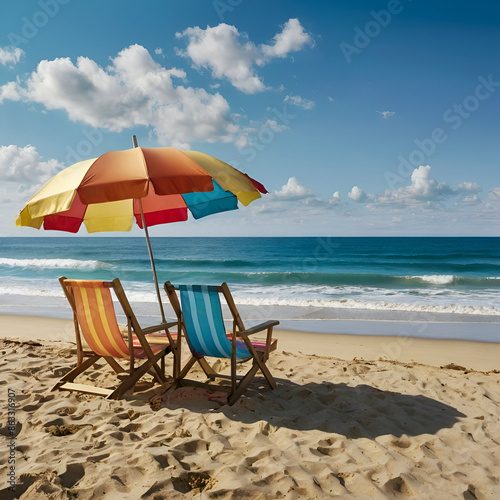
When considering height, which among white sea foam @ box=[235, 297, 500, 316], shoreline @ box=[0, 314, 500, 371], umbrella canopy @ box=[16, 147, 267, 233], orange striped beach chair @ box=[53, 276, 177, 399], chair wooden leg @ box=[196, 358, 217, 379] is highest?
umbrella canopy @ box=[16, 147, 267, 233]

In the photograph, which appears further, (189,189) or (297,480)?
(189,189)

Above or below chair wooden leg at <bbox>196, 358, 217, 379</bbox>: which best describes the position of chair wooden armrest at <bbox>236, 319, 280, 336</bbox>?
above

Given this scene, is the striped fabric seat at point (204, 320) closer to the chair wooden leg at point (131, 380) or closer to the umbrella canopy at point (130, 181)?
the chair wooden leg at point (131, 380)

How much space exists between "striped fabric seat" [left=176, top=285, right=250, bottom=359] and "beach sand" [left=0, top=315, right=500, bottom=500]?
51cm

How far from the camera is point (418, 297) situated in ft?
46.4

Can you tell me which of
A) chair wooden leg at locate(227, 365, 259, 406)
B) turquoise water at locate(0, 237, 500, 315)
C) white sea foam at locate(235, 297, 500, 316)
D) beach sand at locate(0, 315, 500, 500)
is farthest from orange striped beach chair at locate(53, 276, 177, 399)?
white sea foam at locate(235, 297, 500, 316)

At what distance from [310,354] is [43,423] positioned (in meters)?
4.09

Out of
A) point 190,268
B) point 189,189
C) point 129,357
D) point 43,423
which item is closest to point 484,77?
point 189,189

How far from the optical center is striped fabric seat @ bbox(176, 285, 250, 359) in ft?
11.7

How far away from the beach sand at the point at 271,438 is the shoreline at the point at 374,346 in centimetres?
106

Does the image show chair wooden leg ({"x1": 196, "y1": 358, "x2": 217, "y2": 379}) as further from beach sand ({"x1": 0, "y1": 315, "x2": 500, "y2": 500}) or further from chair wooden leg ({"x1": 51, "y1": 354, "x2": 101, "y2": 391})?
chair wooden leg ({"x1": 51, "y1": 354, "x2": 101, "y2": 391})

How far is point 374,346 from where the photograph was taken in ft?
22.5

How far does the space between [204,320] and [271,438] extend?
1.16 m

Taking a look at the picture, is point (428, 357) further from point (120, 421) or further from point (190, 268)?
point (190, 268)
